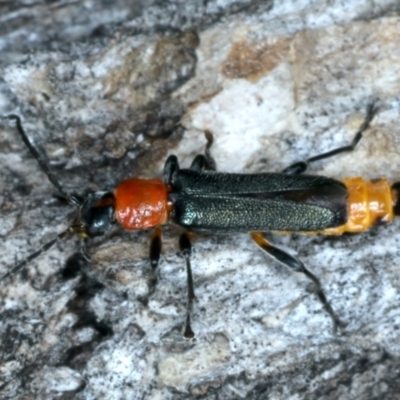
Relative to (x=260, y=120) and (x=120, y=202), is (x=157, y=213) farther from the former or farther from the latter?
(x=260, y=120)

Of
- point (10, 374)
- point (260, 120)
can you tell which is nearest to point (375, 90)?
point (260, 120)

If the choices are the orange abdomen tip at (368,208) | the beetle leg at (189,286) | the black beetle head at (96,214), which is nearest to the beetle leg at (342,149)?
the orange abdomen tip at (368,208)

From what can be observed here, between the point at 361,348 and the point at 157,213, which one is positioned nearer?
the point at 361,348

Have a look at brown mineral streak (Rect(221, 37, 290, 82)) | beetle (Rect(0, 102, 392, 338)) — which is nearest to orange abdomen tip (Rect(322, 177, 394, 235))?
beetle (Rect(0, 102, 392, 338))

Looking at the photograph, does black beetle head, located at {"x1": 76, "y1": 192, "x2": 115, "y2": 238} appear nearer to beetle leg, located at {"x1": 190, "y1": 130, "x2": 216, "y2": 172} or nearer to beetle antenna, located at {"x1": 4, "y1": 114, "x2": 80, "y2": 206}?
beetle antenna, located at {"x1": 4, "y1": 114, "x2": 80, "y2": 206}

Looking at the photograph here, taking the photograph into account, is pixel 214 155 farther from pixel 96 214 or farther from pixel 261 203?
pixel 96 214

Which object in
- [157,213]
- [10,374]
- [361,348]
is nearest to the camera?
[10,374]

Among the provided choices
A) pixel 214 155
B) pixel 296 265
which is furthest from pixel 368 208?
pixel 214 155
